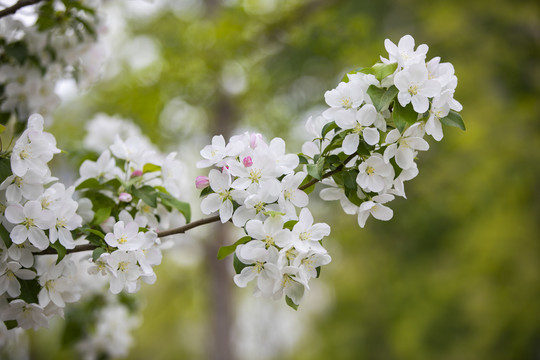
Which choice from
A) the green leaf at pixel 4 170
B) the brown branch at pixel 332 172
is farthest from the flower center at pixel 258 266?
the green leaf at pixel 4 170

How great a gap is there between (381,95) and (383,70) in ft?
0.23

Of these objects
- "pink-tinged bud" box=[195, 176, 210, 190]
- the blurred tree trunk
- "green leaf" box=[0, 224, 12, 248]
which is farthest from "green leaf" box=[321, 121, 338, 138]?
the blurred tree trunk

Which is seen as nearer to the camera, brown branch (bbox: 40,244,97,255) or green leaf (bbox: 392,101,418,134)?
green leaf (bbox: 392,101,418,134)

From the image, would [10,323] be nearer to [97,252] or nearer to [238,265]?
[97,252]

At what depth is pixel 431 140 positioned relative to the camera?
516 cm

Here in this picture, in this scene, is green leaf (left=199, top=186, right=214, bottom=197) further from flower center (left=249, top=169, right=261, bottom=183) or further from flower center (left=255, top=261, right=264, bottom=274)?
flower center (left=255, top=261, right=264, bottom=274)

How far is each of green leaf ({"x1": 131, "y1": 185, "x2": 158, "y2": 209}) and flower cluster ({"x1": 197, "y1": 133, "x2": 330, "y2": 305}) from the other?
0.89ft

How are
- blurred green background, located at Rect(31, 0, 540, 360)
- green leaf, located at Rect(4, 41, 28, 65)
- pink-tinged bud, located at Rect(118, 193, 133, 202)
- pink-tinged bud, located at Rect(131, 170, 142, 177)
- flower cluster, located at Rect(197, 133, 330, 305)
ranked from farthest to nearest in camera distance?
blurred green background, located at Rect(31, 0, 540, 360), green leaf, located at Rect(4, 41, 28, 65), pink-tinged bud, located at Rect(131, 170, 142, 177), pink-tinged bud, located at Rect(118, 193, 133, 202), flower cluster, located at Rect(197, 133, 330, 305)

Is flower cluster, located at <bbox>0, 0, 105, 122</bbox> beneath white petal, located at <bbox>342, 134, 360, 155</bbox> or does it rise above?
beneath

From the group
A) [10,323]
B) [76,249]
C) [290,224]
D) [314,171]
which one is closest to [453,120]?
[314,171]

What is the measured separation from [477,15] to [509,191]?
1.91m

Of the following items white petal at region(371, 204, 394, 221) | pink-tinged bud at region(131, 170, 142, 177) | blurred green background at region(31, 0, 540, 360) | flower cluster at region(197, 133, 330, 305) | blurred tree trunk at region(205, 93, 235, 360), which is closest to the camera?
flower cluster at region(197, 133, 330, 305)

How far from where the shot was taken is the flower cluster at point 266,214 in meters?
1.18

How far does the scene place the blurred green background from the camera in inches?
163
